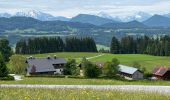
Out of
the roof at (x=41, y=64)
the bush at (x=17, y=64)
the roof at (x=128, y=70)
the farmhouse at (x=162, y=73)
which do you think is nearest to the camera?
the bush at (x=17, y=64)

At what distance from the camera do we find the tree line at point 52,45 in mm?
188000

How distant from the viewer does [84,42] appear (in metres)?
198

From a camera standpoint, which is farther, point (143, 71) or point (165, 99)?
point (143, 71)

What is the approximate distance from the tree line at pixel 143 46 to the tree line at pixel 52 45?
54.8 ft

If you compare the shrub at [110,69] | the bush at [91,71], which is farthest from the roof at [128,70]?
the bush at [91,71]

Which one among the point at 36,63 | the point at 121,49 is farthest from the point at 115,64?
the point at 121,49

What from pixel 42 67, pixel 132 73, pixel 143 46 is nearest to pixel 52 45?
pixel 143 46

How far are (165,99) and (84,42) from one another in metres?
186

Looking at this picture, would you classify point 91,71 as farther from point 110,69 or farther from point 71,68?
point 71,68

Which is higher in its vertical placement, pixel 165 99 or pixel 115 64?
pixel 165 99

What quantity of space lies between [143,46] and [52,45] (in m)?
45.6

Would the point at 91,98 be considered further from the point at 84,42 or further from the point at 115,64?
the point at 84,42

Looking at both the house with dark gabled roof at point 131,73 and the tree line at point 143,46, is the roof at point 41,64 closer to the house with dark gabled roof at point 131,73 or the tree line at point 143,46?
the house with dark gabled roof at point 131,73

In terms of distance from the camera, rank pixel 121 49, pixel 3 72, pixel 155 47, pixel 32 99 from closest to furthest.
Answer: pixel 32 99
pixel 3 72
pixel 155 47
pixel 121 49
